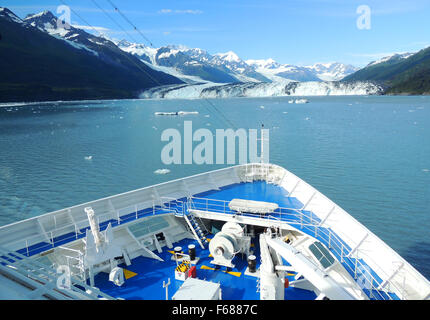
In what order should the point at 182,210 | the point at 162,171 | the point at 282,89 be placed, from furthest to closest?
1. the point at 282,89
2. the point at 162,171
3. the point at 182,210

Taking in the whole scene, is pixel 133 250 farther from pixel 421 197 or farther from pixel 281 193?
pixel 421 197

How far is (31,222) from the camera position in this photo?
10.1 metres

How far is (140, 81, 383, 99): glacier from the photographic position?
170 metres

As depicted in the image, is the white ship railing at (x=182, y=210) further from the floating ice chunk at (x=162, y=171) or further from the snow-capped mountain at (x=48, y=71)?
the snow-capped mountain at (x=48, y=71)

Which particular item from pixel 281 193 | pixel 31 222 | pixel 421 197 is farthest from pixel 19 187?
pixel 421 197

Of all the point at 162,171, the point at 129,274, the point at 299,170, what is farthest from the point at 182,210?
the point at 299,170

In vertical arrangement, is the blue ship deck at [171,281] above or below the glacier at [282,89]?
below

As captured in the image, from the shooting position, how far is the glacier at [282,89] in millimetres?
169625

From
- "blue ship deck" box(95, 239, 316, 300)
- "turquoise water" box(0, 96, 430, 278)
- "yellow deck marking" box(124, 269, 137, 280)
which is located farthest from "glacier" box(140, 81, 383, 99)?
"yellow deck marking" box(124, 269, 137, 280)

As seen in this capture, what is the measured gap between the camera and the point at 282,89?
174750mm

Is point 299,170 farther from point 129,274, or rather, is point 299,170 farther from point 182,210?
point 129,274

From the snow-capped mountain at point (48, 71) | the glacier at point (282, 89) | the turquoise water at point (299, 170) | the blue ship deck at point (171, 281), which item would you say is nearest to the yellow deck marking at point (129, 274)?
the blue ship deck at point (171, 281)

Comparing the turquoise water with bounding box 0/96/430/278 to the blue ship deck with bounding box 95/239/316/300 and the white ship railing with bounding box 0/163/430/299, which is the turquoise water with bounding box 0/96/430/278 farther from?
the blue ship deck with bounding box 95/239/316/300
